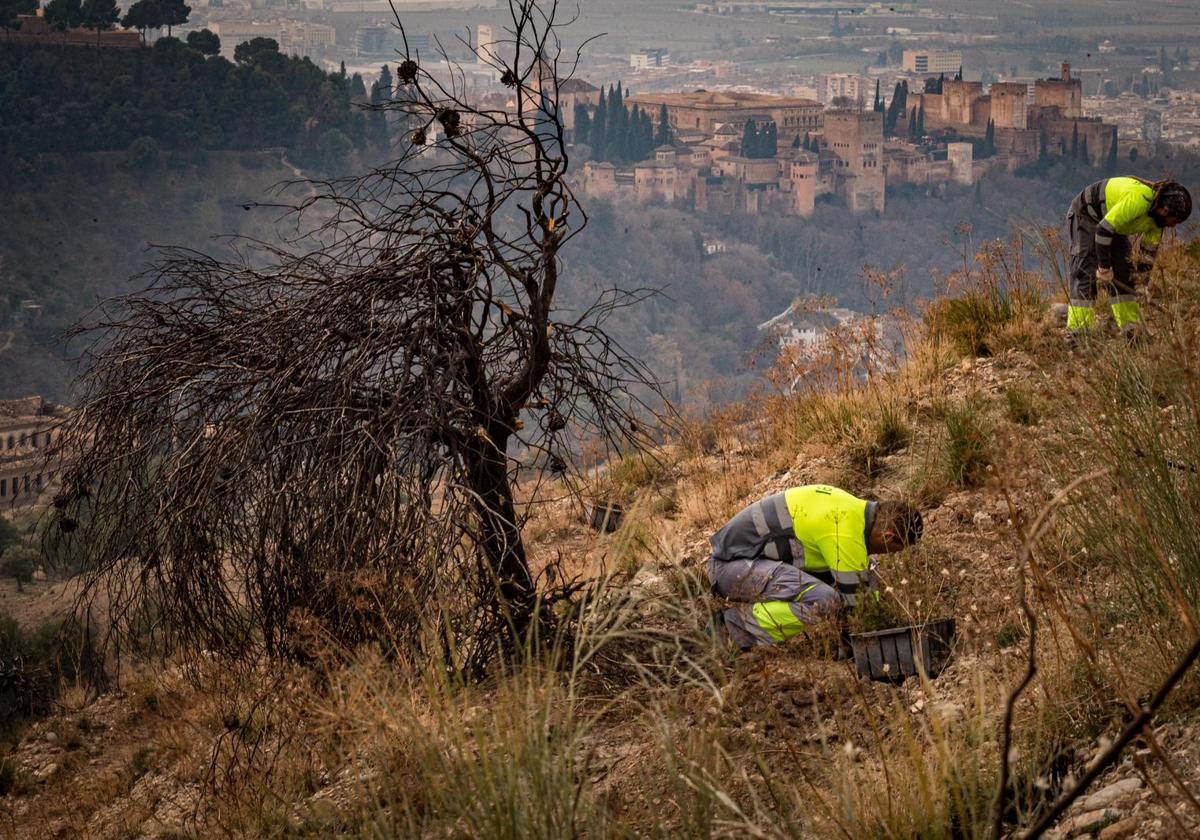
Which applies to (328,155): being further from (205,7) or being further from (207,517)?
(207,517)

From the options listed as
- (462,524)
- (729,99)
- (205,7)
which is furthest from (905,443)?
(205,7)

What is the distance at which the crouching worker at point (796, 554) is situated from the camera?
14.3ft

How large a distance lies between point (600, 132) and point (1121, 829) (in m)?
104

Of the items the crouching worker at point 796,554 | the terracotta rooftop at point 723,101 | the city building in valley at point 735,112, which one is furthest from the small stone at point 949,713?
the terracotta rooftop at point 723,101

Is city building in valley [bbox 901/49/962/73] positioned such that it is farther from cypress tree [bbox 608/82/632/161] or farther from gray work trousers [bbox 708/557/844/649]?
gray work trousers [bbox 708/557/844/649]

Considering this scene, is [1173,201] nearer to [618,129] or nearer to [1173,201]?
[1173,201]

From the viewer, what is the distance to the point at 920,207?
9956 cm

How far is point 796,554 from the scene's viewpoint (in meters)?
4.59

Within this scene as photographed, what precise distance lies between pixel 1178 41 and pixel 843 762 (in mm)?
141539

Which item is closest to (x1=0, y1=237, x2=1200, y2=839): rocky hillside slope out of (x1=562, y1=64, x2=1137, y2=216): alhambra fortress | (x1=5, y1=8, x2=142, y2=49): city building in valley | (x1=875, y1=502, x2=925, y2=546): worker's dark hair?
(x1=875, y1=502, x2=925, y2=546): worker's dark hair

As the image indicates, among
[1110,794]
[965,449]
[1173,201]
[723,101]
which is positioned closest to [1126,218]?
[1173,201]

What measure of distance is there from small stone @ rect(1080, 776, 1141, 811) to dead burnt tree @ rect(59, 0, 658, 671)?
1.79 meters

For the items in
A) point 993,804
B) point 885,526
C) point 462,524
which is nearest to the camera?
point 993,804

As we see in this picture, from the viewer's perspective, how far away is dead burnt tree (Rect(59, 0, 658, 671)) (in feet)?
12.4
